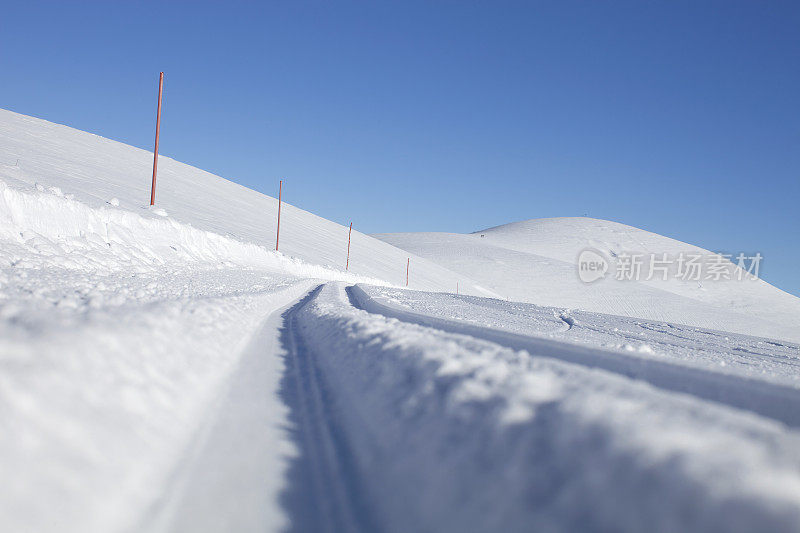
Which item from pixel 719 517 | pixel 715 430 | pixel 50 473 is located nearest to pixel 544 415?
pixel 715 430

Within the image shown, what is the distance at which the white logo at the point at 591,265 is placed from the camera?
188 ft

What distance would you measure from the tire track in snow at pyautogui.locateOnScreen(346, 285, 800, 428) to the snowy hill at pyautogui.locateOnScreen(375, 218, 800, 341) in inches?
1646

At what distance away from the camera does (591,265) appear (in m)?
63.4

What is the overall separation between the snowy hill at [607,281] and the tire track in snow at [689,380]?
4180cm

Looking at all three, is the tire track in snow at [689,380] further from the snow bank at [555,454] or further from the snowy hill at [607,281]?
the snowy hill at [607,281]

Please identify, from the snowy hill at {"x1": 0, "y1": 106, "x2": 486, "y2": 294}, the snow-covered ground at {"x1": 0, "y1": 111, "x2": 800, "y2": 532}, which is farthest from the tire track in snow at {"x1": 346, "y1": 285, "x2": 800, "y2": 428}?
the snowy hill at {"x1": 0, "y1": 106, "x2": 486, "y2": 294}

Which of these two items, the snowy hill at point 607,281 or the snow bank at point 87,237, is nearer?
the snow bank at point 87,237

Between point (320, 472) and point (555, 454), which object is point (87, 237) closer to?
point (320, 472)

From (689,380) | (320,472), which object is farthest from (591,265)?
(320,472)

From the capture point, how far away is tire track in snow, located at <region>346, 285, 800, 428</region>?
221cm

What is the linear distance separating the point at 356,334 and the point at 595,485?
2.39 m

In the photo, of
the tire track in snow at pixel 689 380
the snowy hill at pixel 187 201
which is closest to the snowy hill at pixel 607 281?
the snowy hill at pixel 187 201

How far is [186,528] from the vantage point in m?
1.34

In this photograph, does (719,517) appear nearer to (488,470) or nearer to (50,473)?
(488,470)
